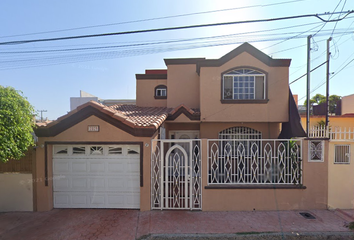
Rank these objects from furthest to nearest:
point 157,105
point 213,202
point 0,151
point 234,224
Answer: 1. point 157,105
2. point 213,202
3. point 234,224
4. point 0,151

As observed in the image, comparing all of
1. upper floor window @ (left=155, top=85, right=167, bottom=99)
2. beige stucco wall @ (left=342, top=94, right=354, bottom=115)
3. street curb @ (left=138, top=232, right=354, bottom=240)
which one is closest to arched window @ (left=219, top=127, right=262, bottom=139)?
upper floor window @ (left=155, top=85, right=167, bottom=99)

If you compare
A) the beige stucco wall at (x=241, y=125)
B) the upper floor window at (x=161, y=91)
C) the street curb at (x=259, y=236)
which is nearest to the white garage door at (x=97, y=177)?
the street curb at (x=259, y=236)

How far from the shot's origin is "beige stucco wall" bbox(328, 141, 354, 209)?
5641mm

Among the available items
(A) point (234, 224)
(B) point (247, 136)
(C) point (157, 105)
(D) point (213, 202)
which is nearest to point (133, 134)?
(D) point (213, 202)

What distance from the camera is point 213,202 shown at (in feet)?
18.5

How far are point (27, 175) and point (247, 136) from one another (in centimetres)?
962

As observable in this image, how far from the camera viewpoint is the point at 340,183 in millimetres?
5680

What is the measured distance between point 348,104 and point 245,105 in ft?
64.0

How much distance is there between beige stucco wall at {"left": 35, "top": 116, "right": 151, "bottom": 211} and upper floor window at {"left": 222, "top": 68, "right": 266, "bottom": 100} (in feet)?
17.9

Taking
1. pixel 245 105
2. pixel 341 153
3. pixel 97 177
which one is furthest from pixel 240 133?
→ pixel 97 177

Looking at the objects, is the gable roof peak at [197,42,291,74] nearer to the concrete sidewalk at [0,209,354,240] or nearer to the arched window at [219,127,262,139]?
the arched window at [219,127,262,139]

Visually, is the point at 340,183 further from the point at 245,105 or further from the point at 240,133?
the point at 245,105

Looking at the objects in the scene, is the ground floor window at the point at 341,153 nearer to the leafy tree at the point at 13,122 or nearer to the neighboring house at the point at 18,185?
the leafy tree at the point at 13,122

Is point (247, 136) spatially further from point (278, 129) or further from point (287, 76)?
point (287, 76)
